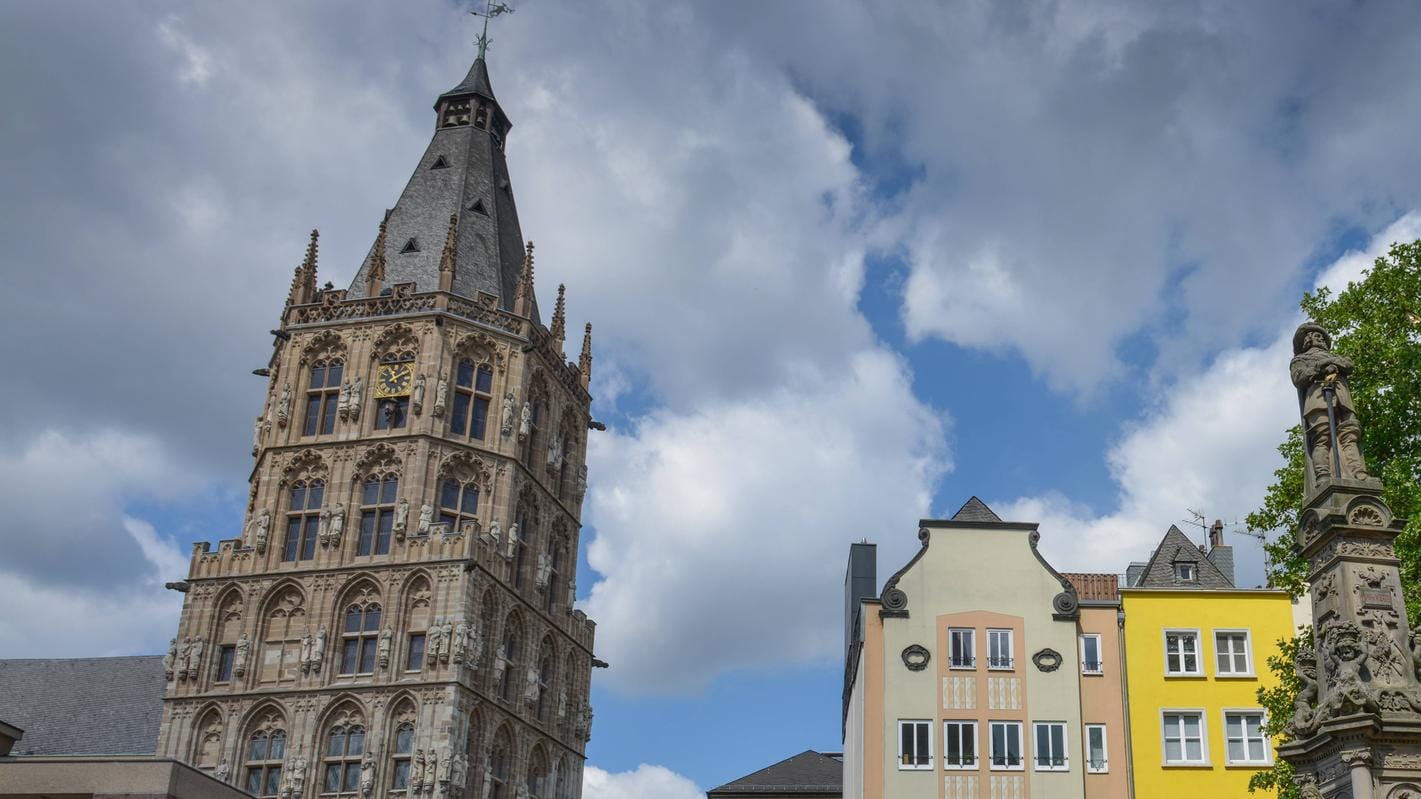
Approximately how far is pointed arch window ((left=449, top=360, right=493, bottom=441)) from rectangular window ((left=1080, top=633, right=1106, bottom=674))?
2677 cm

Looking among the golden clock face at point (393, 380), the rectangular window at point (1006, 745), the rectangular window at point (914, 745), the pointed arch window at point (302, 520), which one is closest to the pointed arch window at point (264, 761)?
the pointed arch window at point (302, 520)

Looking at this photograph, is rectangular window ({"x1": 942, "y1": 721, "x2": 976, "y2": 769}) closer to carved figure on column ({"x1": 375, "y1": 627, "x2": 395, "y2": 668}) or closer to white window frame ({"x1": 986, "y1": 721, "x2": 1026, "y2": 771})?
white window frame ({"x1": 986, "y1": 721, "x2": 1026, "y2": 771})

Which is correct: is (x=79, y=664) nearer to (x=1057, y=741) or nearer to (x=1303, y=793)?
(x=1057, y=741)

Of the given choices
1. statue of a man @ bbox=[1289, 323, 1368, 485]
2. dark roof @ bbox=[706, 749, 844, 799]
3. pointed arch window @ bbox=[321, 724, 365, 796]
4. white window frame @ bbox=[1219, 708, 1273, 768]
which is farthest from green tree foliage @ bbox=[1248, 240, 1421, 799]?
pointed arch window @ bbox=[321, 724, 365, 796]

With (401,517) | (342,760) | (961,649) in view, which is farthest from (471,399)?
(961,649)

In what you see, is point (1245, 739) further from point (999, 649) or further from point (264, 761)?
point (264, 761)

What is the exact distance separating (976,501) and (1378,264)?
17.0 m

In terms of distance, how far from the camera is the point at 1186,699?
42.0 m

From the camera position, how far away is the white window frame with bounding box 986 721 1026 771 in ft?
135

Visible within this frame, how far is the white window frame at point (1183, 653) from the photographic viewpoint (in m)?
42.3

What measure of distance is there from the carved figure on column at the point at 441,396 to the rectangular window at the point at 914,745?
24848 millimetres

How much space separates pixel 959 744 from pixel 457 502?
24.7 m

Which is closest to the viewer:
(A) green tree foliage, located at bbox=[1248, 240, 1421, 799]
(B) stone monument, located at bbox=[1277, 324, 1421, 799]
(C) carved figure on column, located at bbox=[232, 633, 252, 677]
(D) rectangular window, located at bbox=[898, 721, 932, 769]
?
(B) stone monument, located at bbox=[1277, 324, 1421, 799]

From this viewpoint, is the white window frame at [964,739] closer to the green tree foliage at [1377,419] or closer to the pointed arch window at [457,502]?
the green tree foliage at [1377,419]
